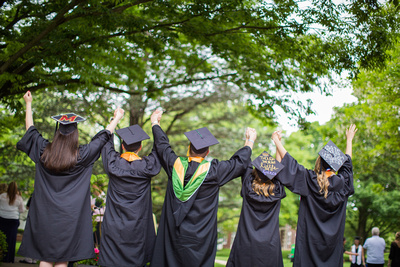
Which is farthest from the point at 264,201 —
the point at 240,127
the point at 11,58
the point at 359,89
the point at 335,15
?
the point at 240,127

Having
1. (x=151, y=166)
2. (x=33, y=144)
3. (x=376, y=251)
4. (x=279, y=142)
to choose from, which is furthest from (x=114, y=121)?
(x=376, y=251)

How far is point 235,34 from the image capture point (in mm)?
9086

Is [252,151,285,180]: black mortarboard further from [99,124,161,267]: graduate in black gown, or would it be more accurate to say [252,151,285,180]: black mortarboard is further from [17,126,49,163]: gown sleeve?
[17,126,49,163]: gown sleeve

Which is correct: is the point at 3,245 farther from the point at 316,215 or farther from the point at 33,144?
the point at 316,215

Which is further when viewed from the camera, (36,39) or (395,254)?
(395,254)

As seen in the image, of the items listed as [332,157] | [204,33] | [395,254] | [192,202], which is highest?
[204,33]

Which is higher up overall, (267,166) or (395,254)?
(267,166)

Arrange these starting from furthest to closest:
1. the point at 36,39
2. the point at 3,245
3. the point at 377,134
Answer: the point at 377,134 < the point at 3,245 < the point at 36,39

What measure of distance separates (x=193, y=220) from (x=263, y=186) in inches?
36.0

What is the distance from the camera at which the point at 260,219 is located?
15.8ft

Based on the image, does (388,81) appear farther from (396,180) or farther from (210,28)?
(396,180)

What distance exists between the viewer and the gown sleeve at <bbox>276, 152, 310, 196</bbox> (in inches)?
190

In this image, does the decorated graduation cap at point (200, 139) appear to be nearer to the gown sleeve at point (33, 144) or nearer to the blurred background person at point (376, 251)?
the gown sleeve at point (33, 144)

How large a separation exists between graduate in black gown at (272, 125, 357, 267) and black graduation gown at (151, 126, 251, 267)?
618mm
